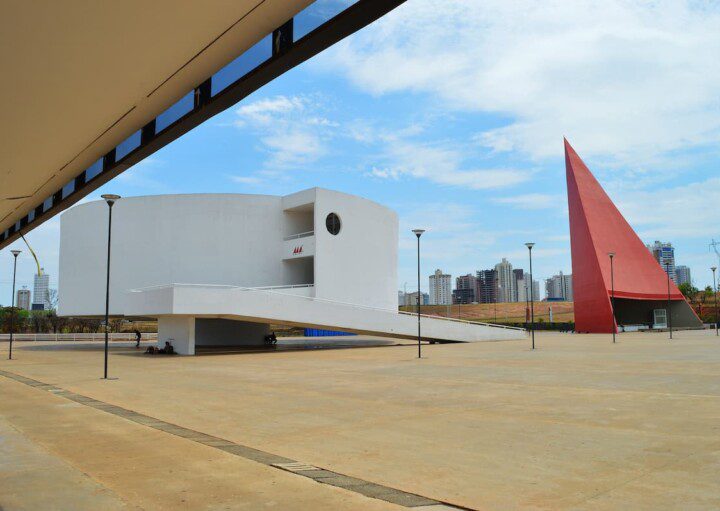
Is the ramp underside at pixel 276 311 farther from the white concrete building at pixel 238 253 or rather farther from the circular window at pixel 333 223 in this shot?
the circular window at pixel 333 223

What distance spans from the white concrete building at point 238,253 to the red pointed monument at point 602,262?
11216mm

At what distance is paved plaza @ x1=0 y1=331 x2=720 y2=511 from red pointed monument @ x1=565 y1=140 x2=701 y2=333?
114 feet

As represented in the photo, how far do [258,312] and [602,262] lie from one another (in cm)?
3140

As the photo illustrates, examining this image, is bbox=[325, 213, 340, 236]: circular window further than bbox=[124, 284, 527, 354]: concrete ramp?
Yes

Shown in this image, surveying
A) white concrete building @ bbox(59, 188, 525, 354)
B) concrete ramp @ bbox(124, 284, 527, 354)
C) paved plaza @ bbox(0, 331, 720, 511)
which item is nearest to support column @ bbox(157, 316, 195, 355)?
concrete ramp @ bbox(124, 284, 527, 354)

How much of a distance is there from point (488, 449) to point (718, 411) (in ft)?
15.8

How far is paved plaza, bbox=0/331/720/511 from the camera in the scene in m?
5.52

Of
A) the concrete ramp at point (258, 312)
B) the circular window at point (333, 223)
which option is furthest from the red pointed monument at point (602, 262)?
the circular window at point (333, 223)

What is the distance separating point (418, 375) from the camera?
17.8 meters

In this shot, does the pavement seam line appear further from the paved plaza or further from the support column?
the support column

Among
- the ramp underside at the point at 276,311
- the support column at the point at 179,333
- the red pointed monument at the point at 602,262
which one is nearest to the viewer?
the ramp underside at the point at 276,311

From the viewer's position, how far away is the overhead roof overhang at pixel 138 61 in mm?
3090

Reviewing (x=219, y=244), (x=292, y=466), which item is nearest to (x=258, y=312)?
(x=219, y=244)

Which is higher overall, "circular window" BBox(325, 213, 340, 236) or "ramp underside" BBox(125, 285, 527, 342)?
"circular window" BBox(325, 213, 340, 236)
